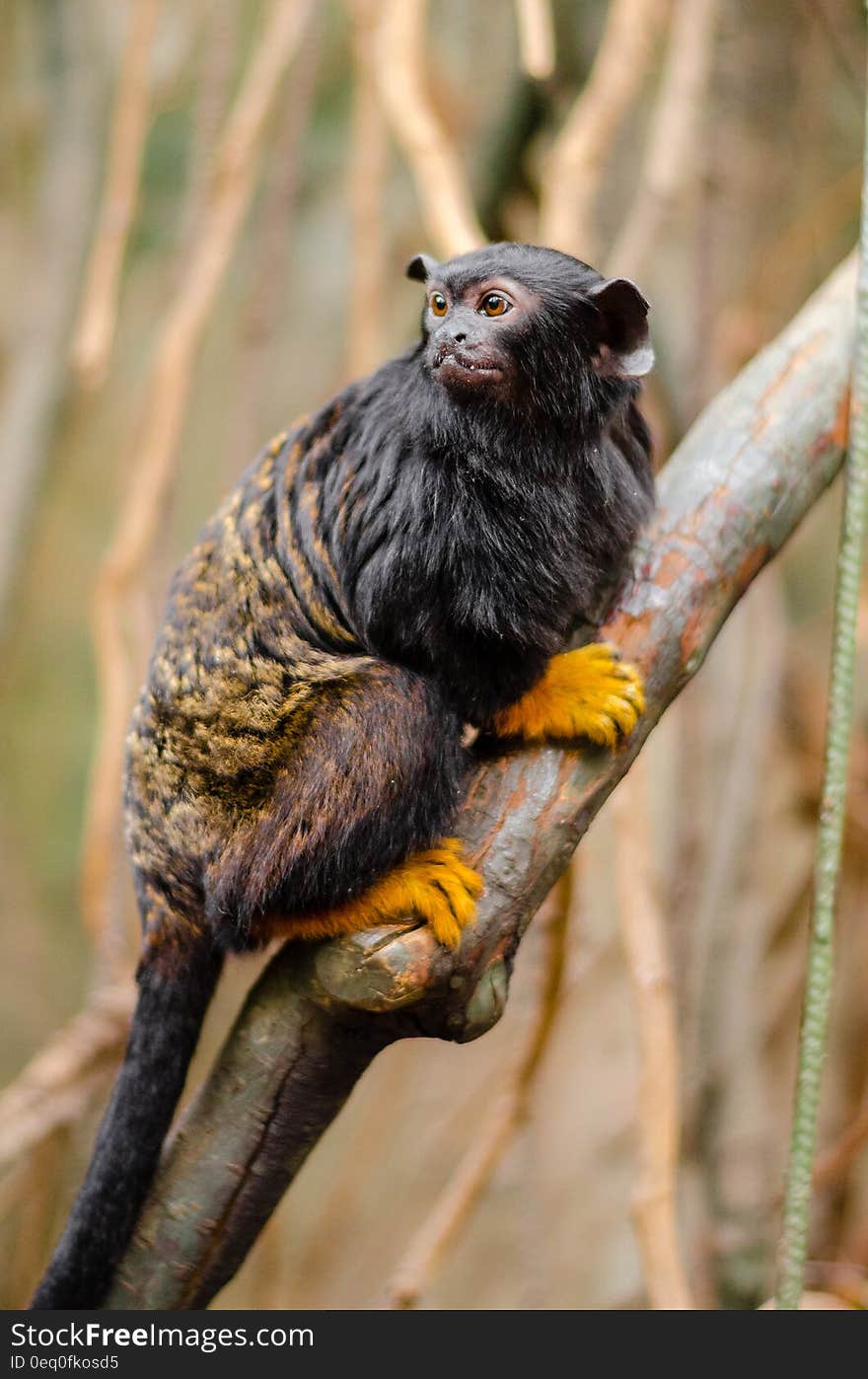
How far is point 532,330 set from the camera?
5.70ft

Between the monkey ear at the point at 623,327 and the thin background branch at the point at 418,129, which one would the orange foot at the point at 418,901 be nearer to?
the monkey ear at the point at 623,327

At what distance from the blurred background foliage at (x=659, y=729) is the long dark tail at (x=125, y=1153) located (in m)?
1.64

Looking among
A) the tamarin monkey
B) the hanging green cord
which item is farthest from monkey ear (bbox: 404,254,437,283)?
the hanging green cord

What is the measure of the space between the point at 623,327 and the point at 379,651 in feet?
1.89

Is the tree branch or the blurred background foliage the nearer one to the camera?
the tree branch

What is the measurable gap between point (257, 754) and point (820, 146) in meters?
3.13

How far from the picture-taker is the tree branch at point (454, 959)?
57.8 inches

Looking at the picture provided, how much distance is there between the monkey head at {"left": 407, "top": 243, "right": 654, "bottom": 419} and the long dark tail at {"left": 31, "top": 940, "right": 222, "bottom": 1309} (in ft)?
3.15

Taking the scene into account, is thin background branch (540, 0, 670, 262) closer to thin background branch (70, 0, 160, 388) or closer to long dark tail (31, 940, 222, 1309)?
thin background branch (70, 0, 160, 388)

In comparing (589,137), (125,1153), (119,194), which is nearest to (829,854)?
(125,1153)

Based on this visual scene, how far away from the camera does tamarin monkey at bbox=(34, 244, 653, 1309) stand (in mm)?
1594
